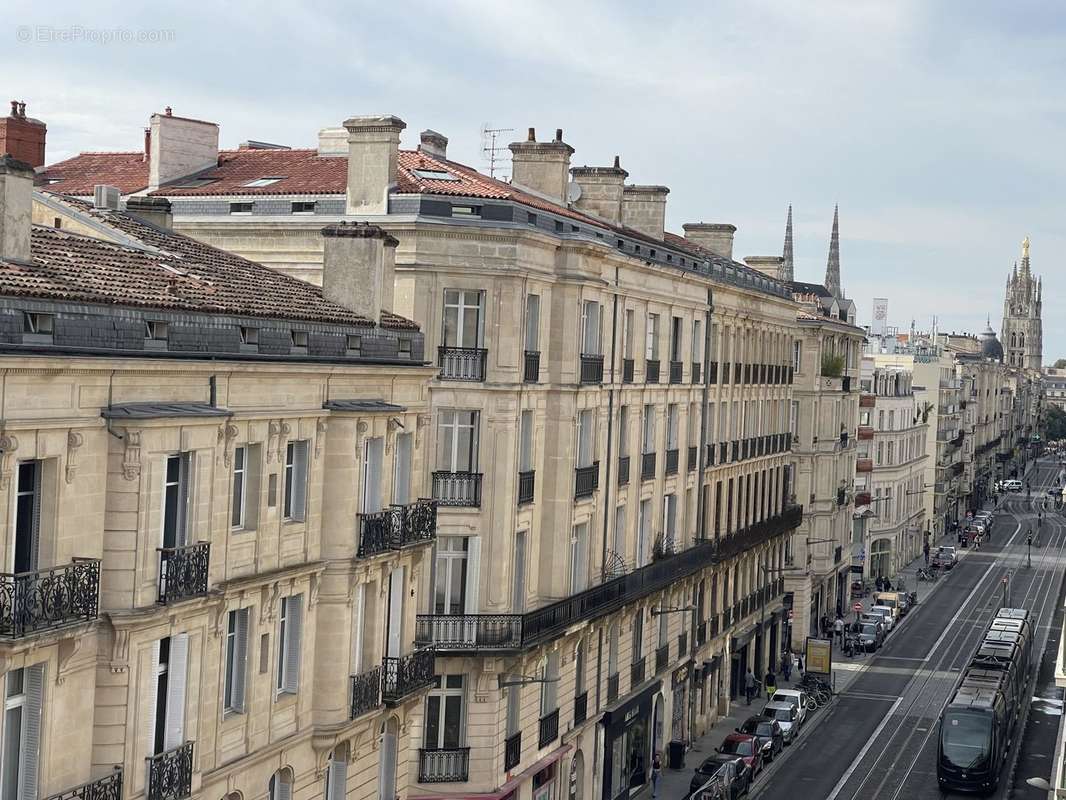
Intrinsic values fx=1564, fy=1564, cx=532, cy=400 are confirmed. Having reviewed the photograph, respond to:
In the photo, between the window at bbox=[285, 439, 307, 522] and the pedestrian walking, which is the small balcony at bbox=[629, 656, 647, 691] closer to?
the pedestrian walking

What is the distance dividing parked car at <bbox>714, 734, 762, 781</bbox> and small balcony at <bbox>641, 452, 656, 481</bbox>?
34.7 ft

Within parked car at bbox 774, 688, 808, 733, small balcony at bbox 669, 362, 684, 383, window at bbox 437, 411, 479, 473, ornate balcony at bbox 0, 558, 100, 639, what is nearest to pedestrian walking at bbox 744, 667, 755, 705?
parked car at bbox 774, 688, 808, 733

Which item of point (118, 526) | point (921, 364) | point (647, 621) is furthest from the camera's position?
point (921, 364)

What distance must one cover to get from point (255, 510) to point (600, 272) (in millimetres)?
19666

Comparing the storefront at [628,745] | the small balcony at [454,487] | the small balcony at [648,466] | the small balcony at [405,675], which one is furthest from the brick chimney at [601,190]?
the small balcony at [405,675]

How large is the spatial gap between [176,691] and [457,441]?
16542 millimetres

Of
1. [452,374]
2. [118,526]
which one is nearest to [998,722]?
[452,374]

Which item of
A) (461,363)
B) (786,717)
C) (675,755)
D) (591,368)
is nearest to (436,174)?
(461,363)

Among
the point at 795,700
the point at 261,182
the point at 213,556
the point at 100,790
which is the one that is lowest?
the point at 795,700

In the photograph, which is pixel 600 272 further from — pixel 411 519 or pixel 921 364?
pixel 921 364

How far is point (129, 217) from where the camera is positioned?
31797 millimetres

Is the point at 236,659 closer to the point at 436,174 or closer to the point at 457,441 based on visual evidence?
the point at 457,441

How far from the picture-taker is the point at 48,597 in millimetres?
20359

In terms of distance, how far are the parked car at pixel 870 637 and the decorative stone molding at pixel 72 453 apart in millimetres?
68419
